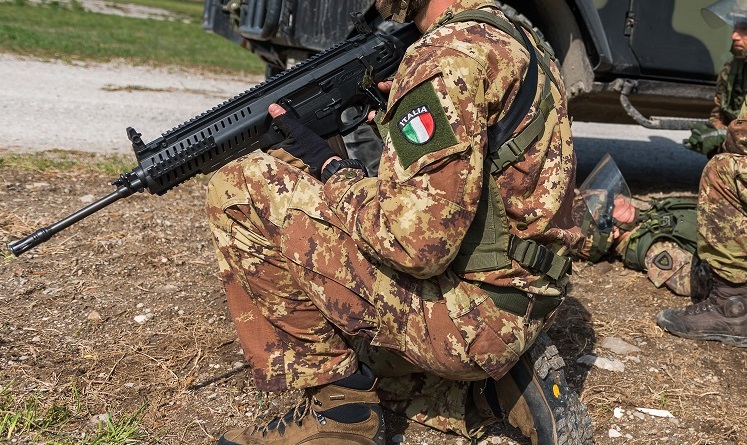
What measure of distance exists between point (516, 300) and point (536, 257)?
14cm

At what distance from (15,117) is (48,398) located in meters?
4.19

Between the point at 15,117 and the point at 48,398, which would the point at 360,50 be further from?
the point at 15,117

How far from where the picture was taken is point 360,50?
296cm

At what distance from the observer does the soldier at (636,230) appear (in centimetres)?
383

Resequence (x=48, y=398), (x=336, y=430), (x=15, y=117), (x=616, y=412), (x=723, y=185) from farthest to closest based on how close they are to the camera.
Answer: (x=15, y=117) < (x=723, y=185) < (x=616, y=412) < (x=48, y=398) < (x=336, y=430)

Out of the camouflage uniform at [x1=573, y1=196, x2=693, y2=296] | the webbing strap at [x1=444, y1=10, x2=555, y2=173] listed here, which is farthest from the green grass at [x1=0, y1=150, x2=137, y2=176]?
the webbing strap at [x1=444, y1=10, x2=555, y2=173]

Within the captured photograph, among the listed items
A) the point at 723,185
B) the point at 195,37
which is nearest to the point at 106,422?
the point at 723,185

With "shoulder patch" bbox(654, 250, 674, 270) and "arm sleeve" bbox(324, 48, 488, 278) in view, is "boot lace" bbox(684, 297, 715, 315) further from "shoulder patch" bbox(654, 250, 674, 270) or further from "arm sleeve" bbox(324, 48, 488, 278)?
"arm sleeve" bbox(324, 48, 488, 278)

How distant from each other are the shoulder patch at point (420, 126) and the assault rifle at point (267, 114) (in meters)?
0.84

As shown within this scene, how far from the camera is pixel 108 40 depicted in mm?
12352

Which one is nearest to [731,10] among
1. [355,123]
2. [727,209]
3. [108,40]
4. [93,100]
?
[727,209]

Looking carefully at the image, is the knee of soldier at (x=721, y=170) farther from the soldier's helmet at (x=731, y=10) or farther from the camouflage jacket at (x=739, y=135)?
the soldier's helmet at (x=731, y=10)

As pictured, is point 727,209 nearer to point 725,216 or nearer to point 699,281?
point 725,216

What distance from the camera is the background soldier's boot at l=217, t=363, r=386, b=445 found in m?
2.34
